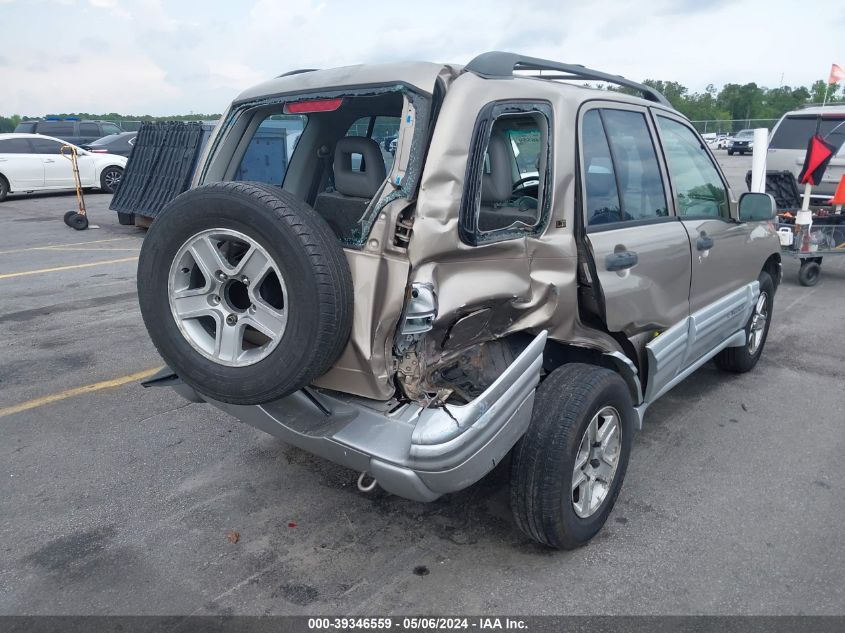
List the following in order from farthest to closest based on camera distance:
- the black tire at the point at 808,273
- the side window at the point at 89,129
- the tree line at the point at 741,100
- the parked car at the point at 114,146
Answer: the tree line at the point at 741,100 < the side window at the point at 89,129 < the parked car at the point at 114,146 < the black tire at the point at 808,273

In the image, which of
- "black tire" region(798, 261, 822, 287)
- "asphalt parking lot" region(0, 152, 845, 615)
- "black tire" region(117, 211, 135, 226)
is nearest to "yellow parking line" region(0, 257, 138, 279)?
"black tire" region(117, 211, 135, 226)

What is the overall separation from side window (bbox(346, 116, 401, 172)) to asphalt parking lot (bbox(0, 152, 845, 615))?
164 cm

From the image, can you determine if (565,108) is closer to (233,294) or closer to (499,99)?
(499,99)

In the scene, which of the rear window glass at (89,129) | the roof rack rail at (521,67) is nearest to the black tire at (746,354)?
the roof rack rail at (521,67)

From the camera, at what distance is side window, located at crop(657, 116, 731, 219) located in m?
3.86

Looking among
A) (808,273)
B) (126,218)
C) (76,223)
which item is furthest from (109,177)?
(808,273)

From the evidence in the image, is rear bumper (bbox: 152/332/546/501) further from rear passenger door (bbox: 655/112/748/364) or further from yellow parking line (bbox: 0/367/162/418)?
yellow parking line (bbox: 0/367/162/418)

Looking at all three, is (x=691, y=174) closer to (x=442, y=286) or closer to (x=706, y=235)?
(x=706, y=235)

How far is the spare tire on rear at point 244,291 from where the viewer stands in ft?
7.94

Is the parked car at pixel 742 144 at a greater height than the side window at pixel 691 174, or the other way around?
the side window at pixel 691 174

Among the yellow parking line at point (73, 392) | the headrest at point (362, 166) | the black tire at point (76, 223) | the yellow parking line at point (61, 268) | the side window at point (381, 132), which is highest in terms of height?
the side window at point (381, 132)

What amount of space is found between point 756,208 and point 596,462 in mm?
2381

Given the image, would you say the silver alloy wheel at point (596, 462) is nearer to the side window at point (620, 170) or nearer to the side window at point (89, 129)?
the side window at point (620, 170)

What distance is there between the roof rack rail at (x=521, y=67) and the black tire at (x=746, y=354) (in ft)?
6.76
